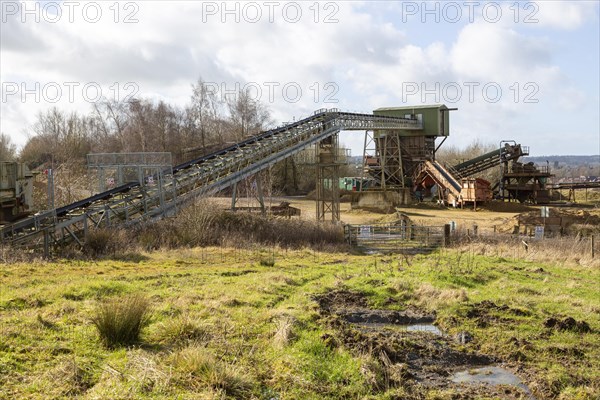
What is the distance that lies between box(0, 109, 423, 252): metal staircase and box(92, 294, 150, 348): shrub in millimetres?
12794

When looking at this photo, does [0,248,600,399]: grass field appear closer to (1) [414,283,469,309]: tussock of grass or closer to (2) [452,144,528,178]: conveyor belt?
(1) [414,283,469,309]: tussock of grass

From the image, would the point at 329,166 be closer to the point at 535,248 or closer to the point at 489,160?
the point at 535,248

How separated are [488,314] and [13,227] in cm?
1618

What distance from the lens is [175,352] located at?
28.7ft

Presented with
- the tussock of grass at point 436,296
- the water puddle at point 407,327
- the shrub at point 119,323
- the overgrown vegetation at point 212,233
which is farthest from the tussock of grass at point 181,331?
the overgrown vegetation at point 212,233

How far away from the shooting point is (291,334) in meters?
10.6

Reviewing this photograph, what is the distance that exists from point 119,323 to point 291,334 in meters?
2.87

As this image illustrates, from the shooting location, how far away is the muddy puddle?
906 cm

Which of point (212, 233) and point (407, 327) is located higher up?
point (212, 233)

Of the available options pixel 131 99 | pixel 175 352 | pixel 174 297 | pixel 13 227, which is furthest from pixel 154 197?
pixel 131 99

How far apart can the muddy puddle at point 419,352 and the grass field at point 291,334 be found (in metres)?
0.04

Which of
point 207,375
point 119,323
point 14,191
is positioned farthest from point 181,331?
point 14,191

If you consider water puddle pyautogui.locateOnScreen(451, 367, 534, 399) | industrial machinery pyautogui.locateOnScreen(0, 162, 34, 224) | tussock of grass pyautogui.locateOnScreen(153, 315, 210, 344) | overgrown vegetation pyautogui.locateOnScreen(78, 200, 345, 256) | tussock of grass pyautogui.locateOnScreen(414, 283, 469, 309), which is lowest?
water puddle pyautogui.locateOnScreen(451, 367, 534, 399)

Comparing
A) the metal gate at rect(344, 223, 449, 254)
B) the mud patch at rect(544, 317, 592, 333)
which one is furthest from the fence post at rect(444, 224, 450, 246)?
the mud patch at rect(544, 317, 592, 333)
